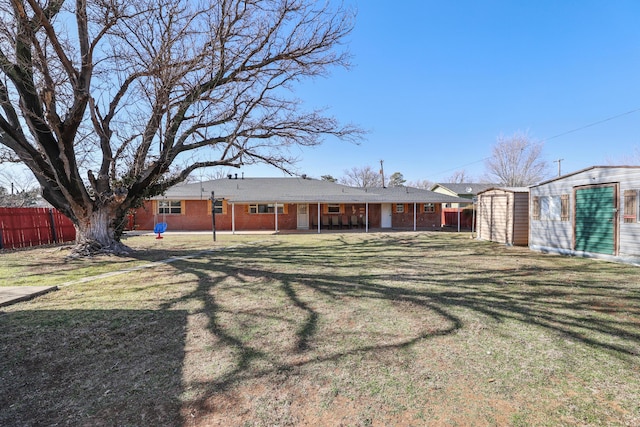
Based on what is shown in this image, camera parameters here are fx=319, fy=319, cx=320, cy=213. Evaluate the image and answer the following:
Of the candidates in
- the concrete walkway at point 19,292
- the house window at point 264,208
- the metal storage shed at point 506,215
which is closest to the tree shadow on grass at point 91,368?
the concrete walkway at point 19,292

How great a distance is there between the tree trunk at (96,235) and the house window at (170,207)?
10.4m

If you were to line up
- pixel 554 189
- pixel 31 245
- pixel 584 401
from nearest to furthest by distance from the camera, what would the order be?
1. pixel 584 401
2. pixel 554 189
3. pixel 31 245

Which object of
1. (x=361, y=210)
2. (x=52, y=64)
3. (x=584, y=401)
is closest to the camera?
(x=584, y=401)

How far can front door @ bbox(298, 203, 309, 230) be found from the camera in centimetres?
2164

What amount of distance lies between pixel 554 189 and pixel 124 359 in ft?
41.8

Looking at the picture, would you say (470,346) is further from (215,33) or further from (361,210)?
(361,210)

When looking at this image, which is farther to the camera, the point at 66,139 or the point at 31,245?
the point at 31,245

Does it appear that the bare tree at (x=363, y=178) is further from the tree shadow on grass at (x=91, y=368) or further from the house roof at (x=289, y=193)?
the tree shadow on grass at (x=91, y=368)

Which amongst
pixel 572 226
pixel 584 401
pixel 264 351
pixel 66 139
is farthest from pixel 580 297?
pixel 66 139

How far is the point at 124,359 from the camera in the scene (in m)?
3.12

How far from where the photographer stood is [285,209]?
69.7 feet

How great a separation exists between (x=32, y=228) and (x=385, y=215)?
19.0m

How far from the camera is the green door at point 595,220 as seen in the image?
8.90 m

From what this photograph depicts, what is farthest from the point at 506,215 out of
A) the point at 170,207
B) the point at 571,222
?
the point at 170,207
